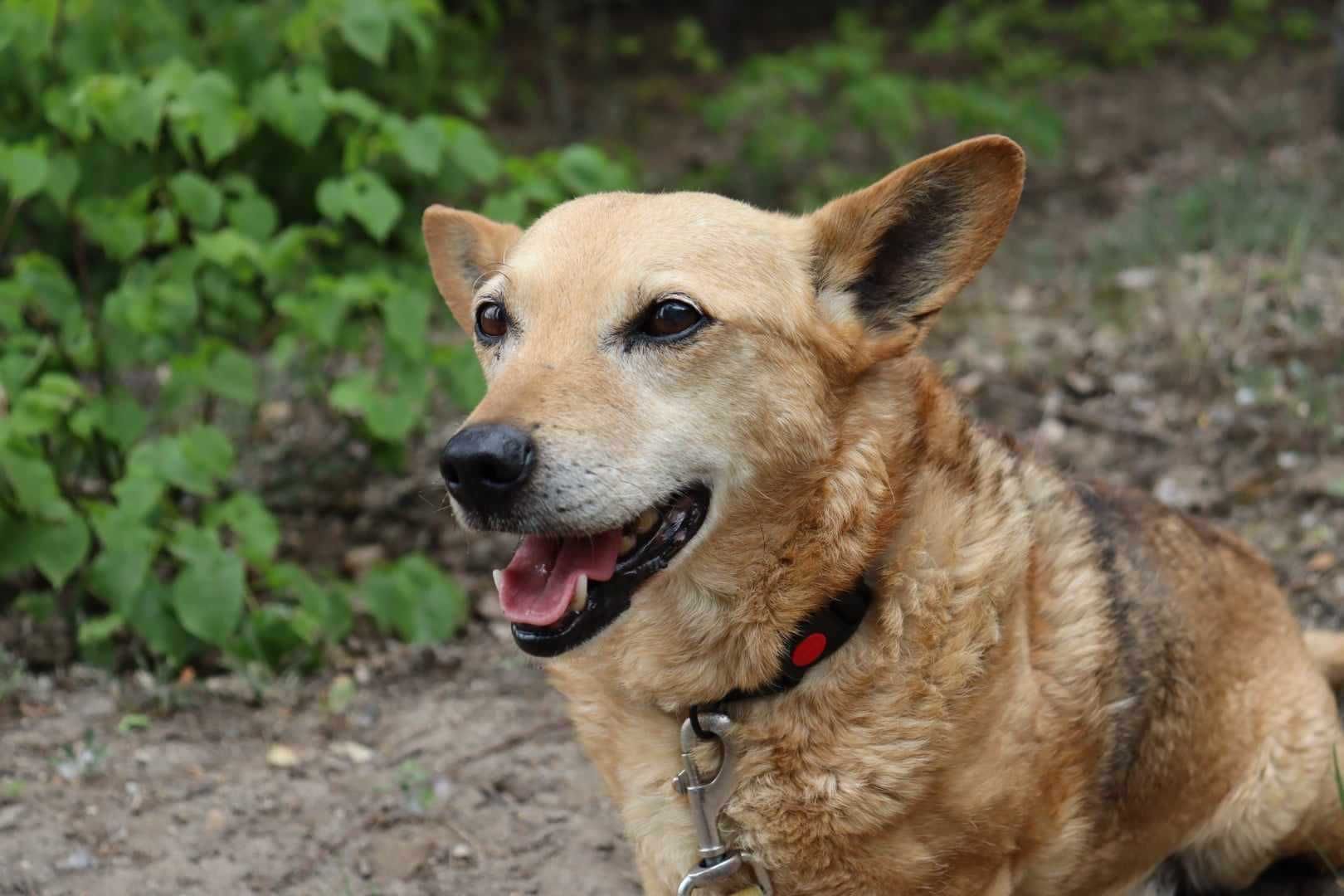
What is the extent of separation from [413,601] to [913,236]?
91.8 inches

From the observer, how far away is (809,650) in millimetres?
2547

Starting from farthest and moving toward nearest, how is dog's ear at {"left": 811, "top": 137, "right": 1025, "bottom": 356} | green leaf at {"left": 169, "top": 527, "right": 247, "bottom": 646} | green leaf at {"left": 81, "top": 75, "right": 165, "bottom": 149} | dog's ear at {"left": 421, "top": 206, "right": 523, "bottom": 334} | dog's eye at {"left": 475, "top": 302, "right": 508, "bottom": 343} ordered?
green leaf at {"left": 81, "top": 75, "right": 165, "bottom": 149}, green leaf at {"left": 169, "top": 527, "right": 247, "bottom": 646}, dog's ear at {"left": 421, "top": 206, "right": 523, "bottom": 334}, dog's eye at {"left": 475, "top": 302, "right": 508, "bottom": 343}, dog's ear at {"left": 811, "top": 137, "right": 1025, "bottom": 356}

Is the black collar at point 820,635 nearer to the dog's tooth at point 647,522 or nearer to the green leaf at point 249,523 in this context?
the dog's tooth at point 647,522

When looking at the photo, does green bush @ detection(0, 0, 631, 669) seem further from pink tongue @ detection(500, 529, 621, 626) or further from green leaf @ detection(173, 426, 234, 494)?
pink tongue @ detection(500, 529, 621, 626)

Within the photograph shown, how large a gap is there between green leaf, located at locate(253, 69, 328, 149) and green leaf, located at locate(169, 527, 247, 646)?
4.56 feet

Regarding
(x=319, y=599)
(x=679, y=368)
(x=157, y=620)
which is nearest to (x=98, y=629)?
(x=157, y=620)

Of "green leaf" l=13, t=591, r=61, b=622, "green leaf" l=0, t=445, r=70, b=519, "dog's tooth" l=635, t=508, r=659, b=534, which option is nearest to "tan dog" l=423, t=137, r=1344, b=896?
"dog's tooth" l=635, t=508, r=659, b=534

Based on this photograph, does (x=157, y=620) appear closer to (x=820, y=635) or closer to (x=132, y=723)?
(x=132, y=723)

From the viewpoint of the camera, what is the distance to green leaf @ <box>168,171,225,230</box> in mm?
4270

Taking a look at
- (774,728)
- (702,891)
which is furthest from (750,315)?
(702,891)

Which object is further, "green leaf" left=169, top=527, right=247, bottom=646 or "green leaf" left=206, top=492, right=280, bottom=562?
"green leaf" left=206, top=492, right=280, bottom=562

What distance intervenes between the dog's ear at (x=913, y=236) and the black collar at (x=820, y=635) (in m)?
0.52

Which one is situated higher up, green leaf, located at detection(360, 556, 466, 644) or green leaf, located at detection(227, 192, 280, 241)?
green leaf, located at detection(227, 192, 280, 241)

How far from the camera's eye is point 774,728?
8.41 ft
